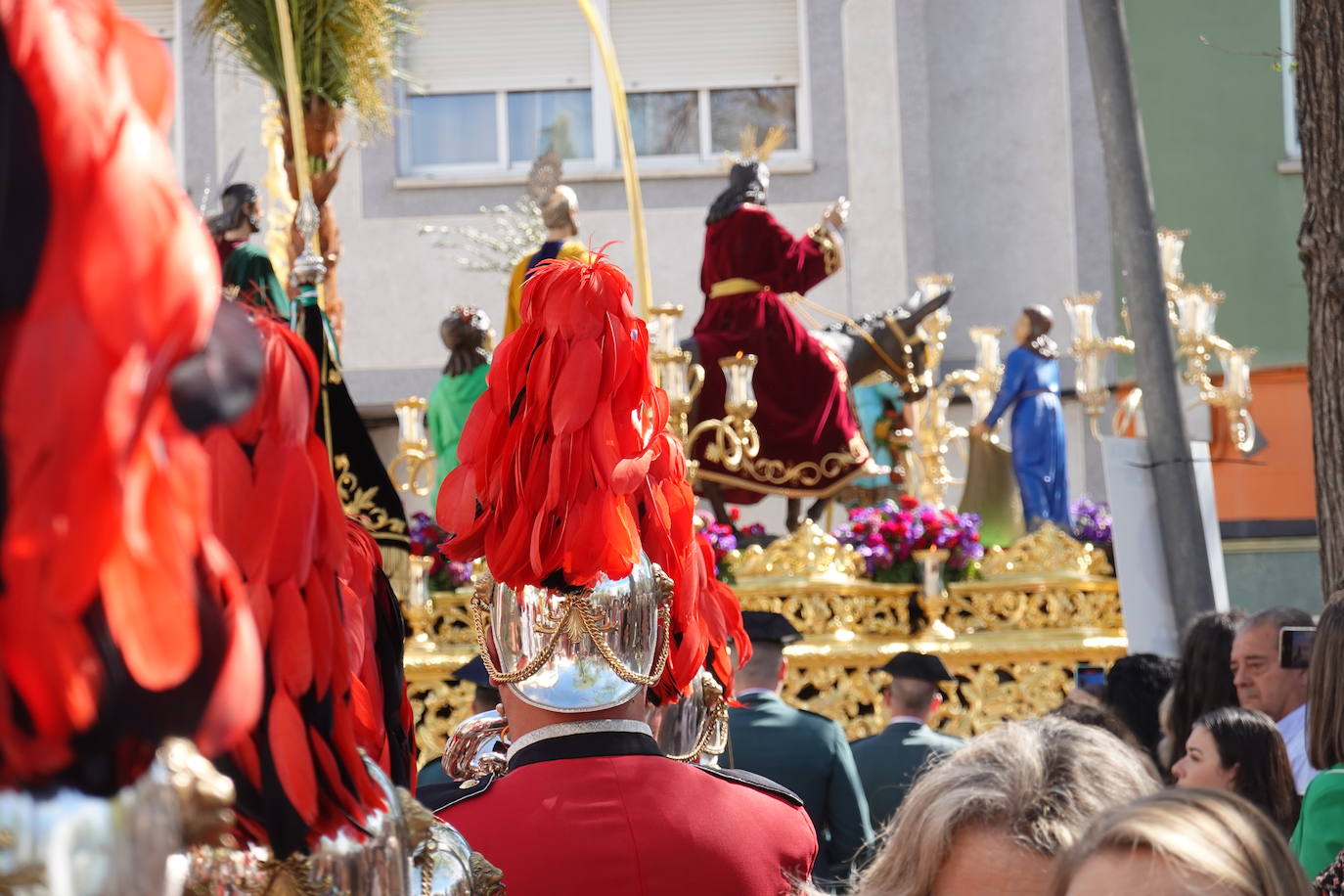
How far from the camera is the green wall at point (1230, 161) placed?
1509cm

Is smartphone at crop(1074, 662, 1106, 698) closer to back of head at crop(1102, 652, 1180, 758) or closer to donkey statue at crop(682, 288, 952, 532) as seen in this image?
back of head at crop(1102, 652, 1180, 758)

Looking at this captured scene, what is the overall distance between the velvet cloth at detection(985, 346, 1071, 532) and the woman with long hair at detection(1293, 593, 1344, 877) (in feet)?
22.9

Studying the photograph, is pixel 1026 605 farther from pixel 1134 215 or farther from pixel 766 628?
pixel 766 628

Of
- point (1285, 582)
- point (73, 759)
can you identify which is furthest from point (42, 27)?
point (1285, 582)

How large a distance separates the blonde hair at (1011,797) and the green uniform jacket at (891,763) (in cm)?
299

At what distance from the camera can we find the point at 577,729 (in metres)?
2.59

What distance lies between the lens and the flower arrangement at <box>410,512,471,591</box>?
740 centimetres

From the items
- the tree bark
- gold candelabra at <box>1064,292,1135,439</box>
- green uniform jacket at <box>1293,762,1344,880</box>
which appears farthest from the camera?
gold candelabra at <box>1064,292,1135,439</box>

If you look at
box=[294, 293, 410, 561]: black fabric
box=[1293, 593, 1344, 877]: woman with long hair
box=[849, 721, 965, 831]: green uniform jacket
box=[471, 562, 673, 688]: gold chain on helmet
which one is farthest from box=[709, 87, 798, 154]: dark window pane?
box=[471, 562, 673, 688]: gold chain on helmet

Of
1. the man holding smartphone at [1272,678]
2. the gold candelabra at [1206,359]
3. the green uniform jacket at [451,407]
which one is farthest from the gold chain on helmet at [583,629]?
the green uniform jacket at [451,407]

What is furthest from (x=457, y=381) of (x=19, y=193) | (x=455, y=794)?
(x=19, y=193)

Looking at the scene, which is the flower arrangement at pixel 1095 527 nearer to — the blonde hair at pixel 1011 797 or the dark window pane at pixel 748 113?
the blonde hair at pixel 1011 797

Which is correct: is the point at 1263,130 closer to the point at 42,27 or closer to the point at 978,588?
the point at 978,588

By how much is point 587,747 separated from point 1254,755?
1.45 meters
